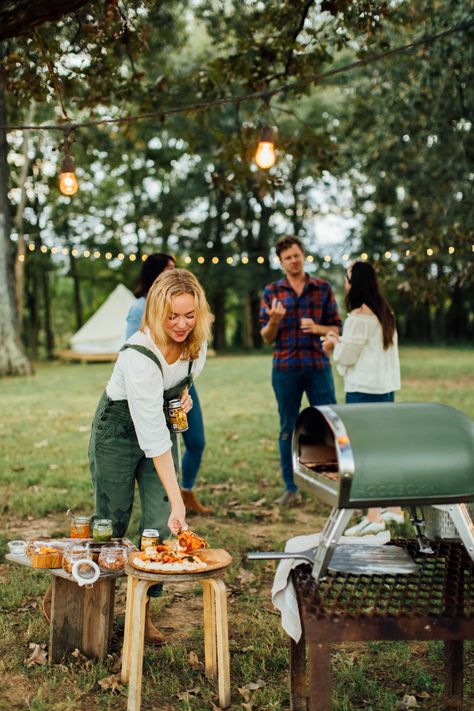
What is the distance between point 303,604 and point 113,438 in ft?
4.79

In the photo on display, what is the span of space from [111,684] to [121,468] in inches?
39.5

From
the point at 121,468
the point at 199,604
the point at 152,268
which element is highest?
the point at 152,268

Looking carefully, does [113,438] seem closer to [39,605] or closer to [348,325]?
[39,605]

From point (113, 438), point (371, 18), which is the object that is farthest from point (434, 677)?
point (371, 18)

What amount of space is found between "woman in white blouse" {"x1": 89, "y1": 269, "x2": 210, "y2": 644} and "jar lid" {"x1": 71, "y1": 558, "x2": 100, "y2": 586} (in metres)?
0.40

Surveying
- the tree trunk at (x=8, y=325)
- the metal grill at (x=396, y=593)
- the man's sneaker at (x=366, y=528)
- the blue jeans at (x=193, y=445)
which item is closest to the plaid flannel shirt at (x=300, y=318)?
the blue jeans at (x=193, y=445)

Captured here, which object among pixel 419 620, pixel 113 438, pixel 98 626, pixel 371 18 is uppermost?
pixel 371 18

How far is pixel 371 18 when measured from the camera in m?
6.56

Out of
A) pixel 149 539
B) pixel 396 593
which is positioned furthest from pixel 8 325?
pixel 396 593

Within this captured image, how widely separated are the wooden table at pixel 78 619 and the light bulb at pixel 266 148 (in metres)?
3.98

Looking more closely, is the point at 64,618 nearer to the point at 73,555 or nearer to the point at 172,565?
the point at 73,555

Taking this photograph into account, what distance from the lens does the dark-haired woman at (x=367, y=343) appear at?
18.7ft

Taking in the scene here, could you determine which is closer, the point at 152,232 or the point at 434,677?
the point at 434,677

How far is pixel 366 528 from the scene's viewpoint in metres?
5.75
